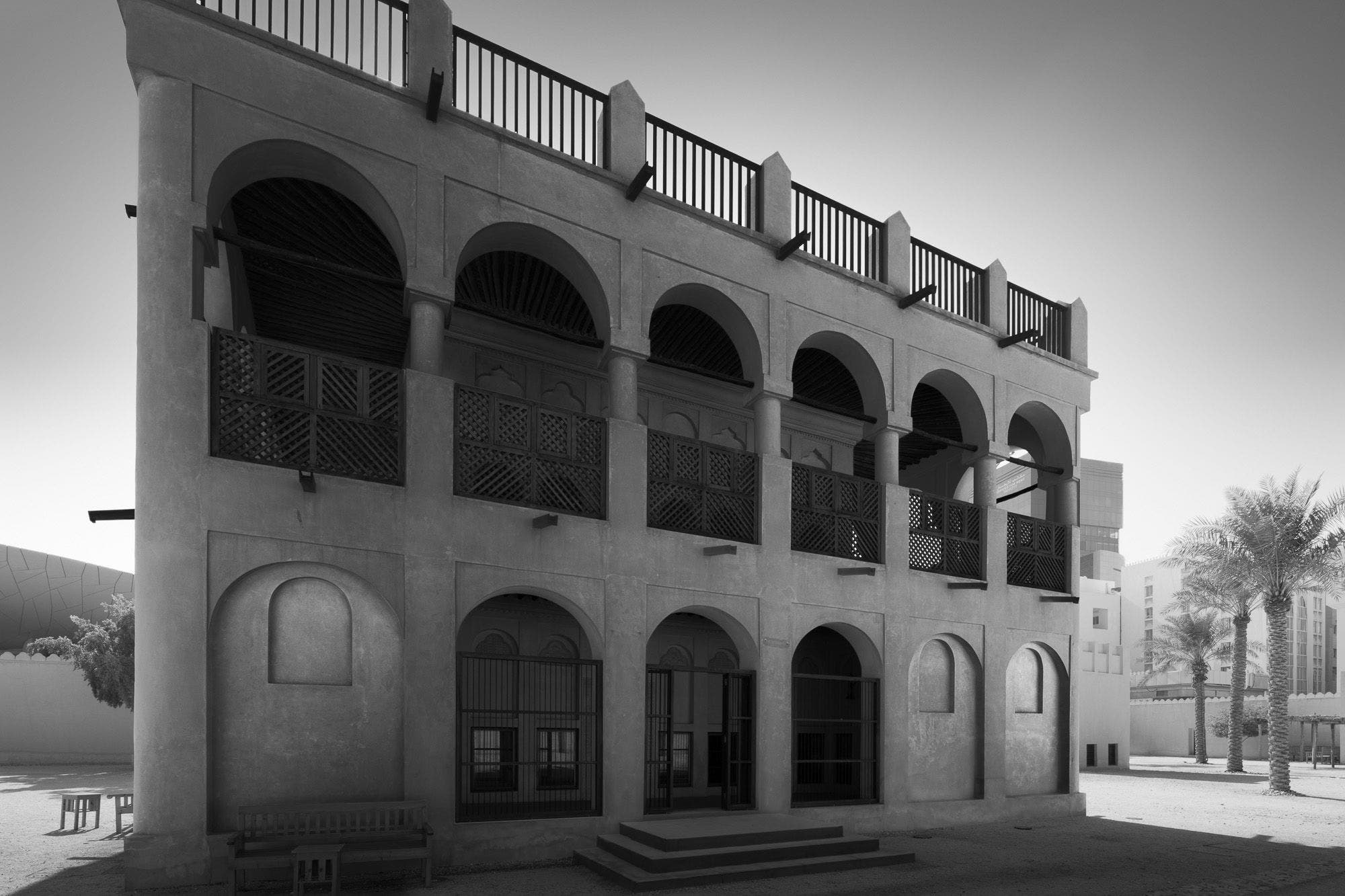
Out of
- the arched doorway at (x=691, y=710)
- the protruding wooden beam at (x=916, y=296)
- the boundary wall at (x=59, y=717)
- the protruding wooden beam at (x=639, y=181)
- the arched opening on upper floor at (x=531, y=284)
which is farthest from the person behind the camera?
the boundary wall at (x=59, y=717)

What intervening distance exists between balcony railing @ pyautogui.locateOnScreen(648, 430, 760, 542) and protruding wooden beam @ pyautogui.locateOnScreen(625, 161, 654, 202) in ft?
11.7

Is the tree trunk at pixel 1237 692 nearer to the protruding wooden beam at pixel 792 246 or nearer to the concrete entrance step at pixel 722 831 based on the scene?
the protruding wooden beam at pixel 792 246

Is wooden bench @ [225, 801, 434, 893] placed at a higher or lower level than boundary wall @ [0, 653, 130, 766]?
higher

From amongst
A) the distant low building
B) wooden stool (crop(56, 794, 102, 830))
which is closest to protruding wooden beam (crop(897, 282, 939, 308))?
wooden stool (crop(56, 794, 102, 830))

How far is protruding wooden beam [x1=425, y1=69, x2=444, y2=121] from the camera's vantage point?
42.8 ft

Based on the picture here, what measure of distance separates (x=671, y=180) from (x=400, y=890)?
10.9 m

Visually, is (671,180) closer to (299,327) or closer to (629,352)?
(629,352)

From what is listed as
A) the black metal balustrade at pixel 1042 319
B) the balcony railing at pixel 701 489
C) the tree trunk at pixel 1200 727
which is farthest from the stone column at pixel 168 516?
the tree trunk at pixel 1200 727

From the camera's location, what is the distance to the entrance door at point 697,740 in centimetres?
1557

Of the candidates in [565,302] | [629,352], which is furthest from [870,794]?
[565,302]

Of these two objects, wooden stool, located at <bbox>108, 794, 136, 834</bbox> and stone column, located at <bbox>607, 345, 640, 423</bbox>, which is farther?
wooden stool, located at <bbox>108, 794, 136, 834</bbox>

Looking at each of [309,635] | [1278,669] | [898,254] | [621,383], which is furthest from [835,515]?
[1278,669]

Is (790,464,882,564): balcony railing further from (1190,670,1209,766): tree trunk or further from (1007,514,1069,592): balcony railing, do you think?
(1190,670,1209,766): tree trunk

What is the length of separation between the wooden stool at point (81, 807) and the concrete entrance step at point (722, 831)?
8.76 metres
